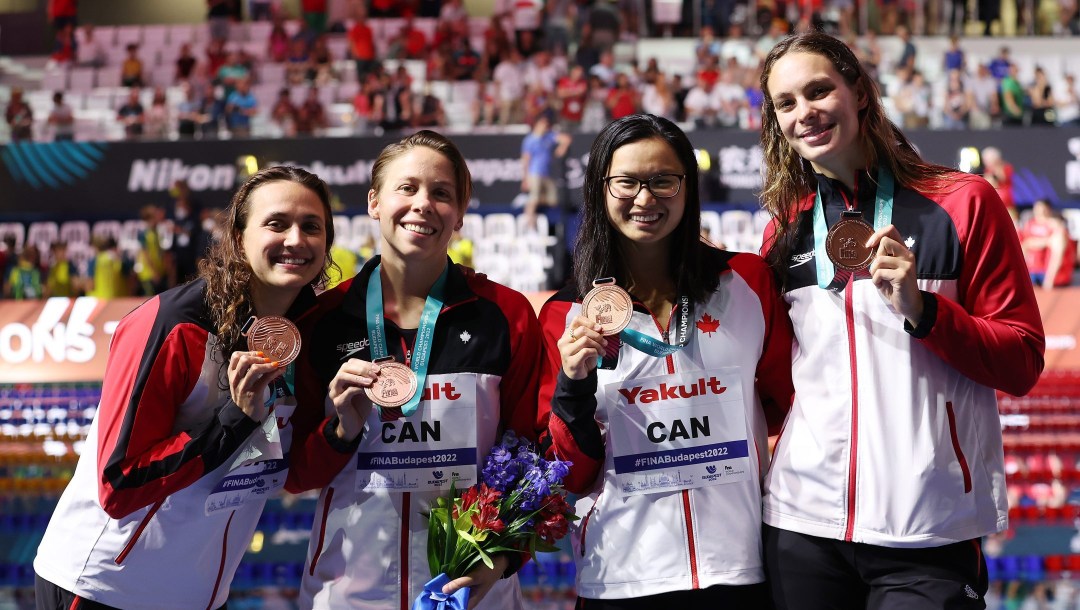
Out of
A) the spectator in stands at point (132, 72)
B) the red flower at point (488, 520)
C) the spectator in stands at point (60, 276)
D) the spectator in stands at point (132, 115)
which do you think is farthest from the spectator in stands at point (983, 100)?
the spectator in stands at point (132, 72)

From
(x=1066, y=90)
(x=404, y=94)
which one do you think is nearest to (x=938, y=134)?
(x=1066, y=90)

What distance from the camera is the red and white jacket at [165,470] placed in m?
2.38

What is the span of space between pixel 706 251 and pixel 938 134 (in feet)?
38.2

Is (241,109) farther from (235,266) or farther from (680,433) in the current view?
(680,433)

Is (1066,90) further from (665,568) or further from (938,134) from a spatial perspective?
(665,568)

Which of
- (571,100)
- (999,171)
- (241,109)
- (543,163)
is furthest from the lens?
(241,109)

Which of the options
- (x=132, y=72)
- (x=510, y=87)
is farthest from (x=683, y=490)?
(x=132, y=72)

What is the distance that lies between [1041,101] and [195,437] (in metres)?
13.9

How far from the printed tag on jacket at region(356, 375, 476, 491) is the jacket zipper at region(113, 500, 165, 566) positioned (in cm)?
50

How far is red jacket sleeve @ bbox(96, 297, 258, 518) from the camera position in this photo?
2365 millimetres

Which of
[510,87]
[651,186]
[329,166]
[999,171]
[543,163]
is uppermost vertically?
[510,87]

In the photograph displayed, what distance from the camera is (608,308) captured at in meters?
2.33

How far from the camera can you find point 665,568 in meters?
2.35

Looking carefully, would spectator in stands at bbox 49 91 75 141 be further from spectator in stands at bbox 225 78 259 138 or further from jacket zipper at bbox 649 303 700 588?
jacket zipper at bbox 649 303 700 588
